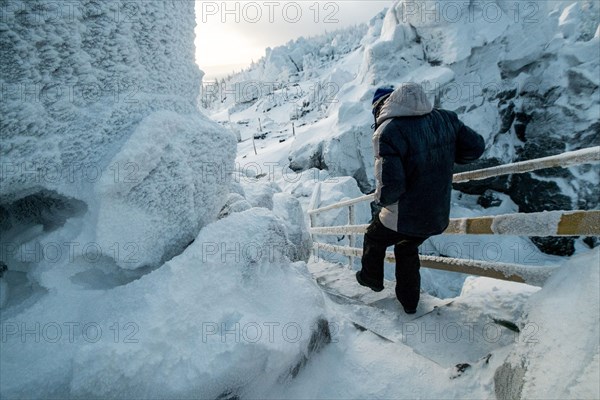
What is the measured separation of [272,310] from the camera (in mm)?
1642

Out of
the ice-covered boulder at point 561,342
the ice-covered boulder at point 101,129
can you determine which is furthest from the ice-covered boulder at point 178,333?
the ice-covered boulder at point 561,342

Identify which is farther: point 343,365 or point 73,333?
point 343,365

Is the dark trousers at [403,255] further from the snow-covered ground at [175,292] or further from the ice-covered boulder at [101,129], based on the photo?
the ice-covered boulder at [101,129]

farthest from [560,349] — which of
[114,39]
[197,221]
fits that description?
[114,39]

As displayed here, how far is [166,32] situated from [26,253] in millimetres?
1485

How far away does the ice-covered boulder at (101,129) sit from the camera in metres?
1.36

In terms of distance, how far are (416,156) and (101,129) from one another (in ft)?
5.95

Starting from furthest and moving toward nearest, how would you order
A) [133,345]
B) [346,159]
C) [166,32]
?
[346,159] → [166,32] → [133,345]

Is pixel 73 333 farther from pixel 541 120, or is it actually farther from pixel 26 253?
pixel 541 120

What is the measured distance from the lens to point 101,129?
1626 millimetres

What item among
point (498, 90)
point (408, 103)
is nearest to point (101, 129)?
point (408, 103)

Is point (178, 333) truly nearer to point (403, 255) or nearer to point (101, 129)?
point (101, 129)

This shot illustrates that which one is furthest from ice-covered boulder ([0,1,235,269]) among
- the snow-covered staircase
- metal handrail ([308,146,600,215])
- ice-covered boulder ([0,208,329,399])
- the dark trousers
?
metal handrail ([308,146,600,215])

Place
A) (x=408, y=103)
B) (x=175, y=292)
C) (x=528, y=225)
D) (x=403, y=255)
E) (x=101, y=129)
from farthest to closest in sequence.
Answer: (x=403, y=255)
(x=408, y=103)
(x=528, y=225)
(x=101, y=129)
(x=175, y=292)
